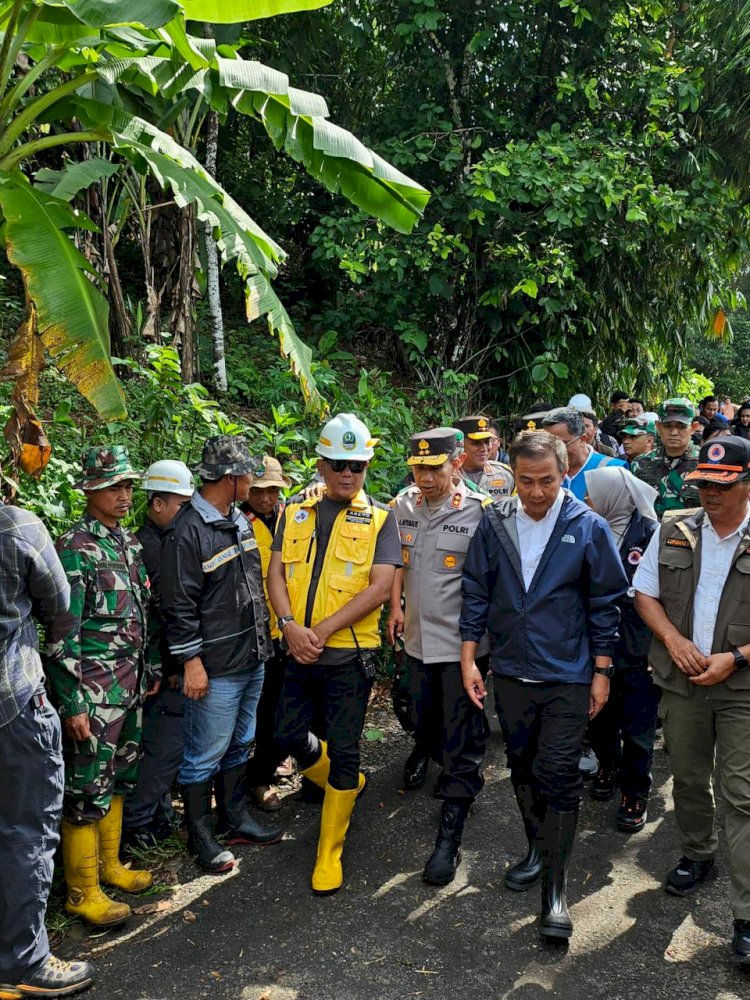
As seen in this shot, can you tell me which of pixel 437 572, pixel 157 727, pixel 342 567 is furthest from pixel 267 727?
pixel 437 572

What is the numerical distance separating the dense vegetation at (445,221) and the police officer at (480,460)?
1063mm

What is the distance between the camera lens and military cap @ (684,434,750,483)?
136 inches

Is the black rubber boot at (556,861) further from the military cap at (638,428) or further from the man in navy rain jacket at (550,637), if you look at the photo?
the military cap at (638,428)

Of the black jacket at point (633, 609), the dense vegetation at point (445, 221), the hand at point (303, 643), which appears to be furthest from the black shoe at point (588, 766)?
the dense vegetation at point (445, 221)

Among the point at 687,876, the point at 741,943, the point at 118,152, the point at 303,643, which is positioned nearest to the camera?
the point at 741,943

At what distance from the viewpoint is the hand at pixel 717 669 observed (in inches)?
136

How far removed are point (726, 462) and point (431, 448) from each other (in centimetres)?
137

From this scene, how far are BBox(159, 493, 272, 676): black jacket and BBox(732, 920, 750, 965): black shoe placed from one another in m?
2.41

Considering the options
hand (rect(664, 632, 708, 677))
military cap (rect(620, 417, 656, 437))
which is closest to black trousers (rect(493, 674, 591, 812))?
hand (rect(664, 632, 708, 677))

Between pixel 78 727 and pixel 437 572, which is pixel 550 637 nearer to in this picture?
pixel 437 572

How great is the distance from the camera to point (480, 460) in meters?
6.00

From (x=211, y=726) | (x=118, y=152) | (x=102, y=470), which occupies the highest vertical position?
(x=118, y=152)

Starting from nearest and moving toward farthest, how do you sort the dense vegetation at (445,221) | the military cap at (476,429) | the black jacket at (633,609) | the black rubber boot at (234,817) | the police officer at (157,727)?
the police officer at (157,727) → the black rubber boot at (234,817) → the black jacket at (633,609) → the military cap at (476,429) → the dense vegetation at (445,221)

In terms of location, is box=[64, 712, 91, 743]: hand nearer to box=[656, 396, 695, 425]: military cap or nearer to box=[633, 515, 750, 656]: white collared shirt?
box=[633, 515, 750, 656]: white collared shirt
